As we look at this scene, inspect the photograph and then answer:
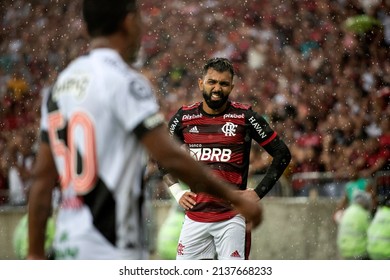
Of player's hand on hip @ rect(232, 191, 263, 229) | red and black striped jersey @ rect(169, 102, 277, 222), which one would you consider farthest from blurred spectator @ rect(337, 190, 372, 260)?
player's hand on hip @ rect(232, 191, 263, 229)

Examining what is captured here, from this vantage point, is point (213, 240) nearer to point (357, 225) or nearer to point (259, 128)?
point (259, 128)

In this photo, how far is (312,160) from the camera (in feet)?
33.3

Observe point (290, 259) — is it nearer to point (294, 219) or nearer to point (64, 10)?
point (294, 219)

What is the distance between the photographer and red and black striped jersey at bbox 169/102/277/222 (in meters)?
5.96

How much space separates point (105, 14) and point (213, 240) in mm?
3371

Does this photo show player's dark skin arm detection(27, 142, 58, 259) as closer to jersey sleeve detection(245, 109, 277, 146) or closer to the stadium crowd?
jersey sleeve detection(245, 109, 277, 146)

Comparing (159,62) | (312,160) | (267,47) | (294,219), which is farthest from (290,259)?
(159,62)

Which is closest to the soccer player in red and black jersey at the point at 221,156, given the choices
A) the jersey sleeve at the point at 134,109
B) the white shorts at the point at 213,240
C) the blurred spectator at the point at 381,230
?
the white shorts at the point at 213,240

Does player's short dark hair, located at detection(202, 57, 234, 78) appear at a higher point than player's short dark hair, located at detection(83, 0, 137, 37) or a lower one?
higher

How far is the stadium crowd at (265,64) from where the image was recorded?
10.1m

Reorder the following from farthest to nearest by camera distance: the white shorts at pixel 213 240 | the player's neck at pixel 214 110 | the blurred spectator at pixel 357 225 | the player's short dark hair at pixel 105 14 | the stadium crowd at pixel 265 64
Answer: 1. the stadium crowd at pixel 265 64
2. the blurred spectator at pixel 357 225
3. the player's neck at pixel 214 110
4. the white shorts at pixel 213 240
5. the player's short dark hair at pixel 105 14

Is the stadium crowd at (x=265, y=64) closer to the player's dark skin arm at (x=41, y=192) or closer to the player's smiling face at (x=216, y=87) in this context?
the player's smiling face at (x=216, y=87)
